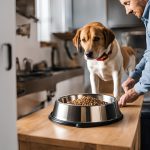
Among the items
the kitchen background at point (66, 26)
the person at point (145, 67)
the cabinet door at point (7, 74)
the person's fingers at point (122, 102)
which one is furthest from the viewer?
the kitchen background at point (66, 26)

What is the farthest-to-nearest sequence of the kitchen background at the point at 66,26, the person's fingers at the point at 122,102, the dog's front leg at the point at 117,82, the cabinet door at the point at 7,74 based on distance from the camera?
the kitchen background at the point at 66,26 → the dog's front leg at the point at 117,82 → the person's fingers at the point at 122,102 → the cabinet door at the point at 7,74

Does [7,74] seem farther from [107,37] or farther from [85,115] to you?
[107,37]

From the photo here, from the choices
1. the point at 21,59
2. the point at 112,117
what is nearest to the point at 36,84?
the point at 21,59

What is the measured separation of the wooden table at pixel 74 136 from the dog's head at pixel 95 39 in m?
0.38

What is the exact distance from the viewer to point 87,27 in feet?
4.05

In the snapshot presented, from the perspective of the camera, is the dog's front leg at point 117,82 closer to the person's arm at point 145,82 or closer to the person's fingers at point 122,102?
the person's fingers at point 122,102

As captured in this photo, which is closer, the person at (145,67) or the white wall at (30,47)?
the person at (145,67)

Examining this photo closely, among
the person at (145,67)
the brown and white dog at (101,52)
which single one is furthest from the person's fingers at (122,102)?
the brown and white dog at (101,52)

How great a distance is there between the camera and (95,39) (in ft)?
4.01

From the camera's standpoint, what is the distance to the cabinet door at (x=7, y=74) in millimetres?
708

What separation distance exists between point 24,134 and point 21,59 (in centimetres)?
163

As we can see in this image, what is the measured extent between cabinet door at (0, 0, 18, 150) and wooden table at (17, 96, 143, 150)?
3.4 inches

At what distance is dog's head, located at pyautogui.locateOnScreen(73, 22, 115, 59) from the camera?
1.19 meters

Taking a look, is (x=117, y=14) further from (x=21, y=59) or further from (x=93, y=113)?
(x=93, y=113)
